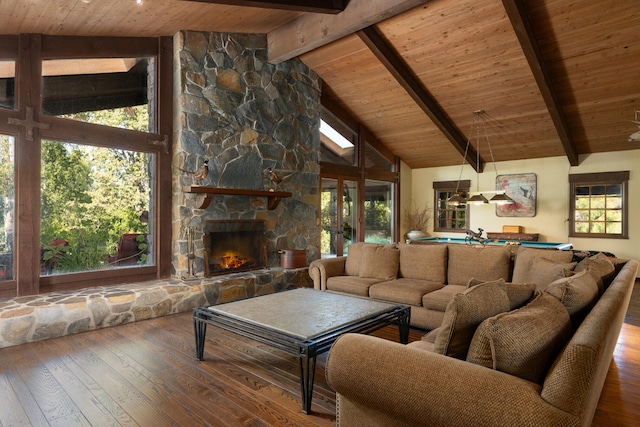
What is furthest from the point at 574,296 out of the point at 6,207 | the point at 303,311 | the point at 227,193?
the point at 6,207

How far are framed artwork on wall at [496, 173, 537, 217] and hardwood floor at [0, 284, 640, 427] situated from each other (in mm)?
4675

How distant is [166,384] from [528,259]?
344 centimetres

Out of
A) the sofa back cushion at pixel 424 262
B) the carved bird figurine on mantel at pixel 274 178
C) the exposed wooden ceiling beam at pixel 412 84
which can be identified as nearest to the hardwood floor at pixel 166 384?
the sofa back cushion at pixel 424 262

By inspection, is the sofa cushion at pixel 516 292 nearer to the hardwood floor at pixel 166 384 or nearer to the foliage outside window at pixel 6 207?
the hardwood floor at pixel 166 384

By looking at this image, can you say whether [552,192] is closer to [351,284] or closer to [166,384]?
[351,284]

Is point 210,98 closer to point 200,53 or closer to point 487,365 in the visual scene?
point 200,53

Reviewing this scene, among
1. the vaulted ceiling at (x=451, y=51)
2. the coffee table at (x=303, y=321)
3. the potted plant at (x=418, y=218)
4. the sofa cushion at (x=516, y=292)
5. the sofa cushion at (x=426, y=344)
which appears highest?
the vaulted ceiling at (x=451, y=51)

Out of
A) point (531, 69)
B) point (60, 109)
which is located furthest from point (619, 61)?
point (60, 109)

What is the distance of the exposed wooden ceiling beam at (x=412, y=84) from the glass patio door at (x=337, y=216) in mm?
2140

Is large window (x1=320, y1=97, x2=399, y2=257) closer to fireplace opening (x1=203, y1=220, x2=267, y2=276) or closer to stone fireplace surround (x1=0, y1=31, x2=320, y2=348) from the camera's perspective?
stone fireplace surround (x1=0, y1=31, x2=320, y2=348)

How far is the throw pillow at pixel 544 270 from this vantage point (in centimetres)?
343

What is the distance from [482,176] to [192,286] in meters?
6.87

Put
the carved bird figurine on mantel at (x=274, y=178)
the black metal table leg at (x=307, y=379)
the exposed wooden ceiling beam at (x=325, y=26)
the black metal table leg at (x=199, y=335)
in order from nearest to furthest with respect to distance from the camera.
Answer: the black metal table leg at (x=307, y=379) < the black metal table leg at (x=199, y=335) < the exposed wooden ceiling beam at (x=325, y=26) < the carved bird figurine on mantel at (x=274, y=178)

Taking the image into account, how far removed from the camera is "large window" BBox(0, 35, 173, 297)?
417 centimetres
